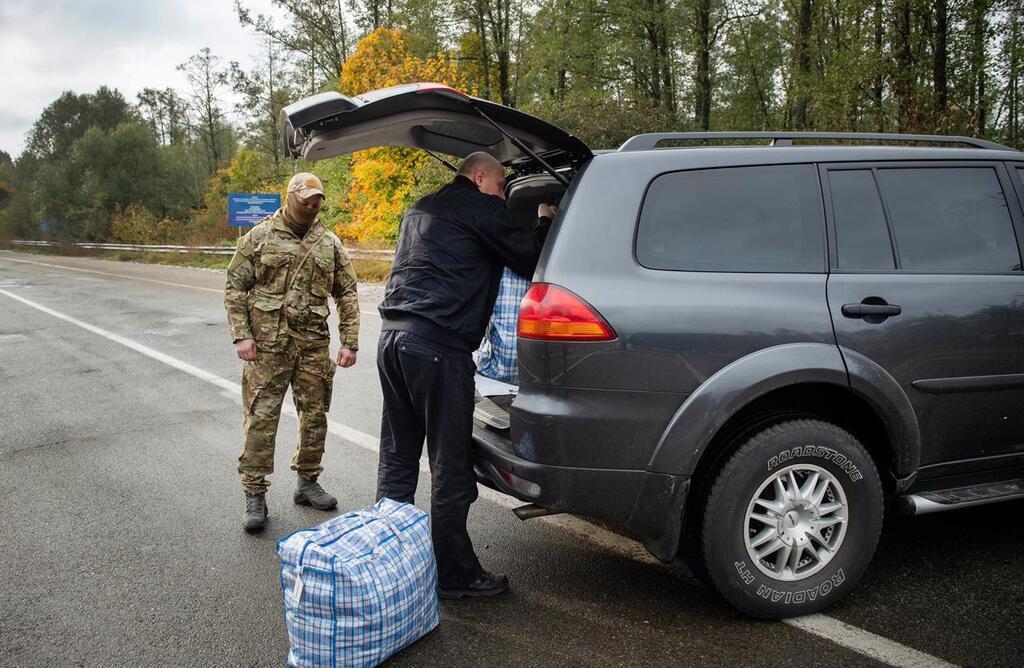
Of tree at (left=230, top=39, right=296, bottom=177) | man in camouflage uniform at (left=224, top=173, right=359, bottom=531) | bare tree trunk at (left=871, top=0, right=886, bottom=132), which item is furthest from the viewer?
tree at (left=230, top=39, right=296, bottom=177)

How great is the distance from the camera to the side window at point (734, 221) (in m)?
2.85

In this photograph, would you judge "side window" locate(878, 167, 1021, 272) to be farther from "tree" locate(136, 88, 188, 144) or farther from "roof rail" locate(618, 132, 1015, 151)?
"tree" locate(136, 88, 188, 144)

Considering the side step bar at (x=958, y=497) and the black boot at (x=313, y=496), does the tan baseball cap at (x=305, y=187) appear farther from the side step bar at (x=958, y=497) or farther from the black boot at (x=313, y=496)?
the side step bar at (x=958, y=497)

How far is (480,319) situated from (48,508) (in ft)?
9.66

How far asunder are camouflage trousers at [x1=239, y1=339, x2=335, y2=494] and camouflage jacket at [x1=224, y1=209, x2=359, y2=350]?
102 mm

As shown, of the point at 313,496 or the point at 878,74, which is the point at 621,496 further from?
the point at 878,74

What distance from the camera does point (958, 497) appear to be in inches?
121

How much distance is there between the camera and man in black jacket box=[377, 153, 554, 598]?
3.01m

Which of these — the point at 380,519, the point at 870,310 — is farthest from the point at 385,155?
the point at 870,310

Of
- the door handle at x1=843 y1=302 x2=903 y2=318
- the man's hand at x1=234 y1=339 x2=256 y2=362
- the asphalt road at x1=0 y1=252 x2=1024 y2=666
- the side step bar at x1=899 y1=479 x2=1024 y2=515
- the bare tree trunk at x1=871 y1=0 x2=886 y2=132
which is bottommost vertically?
the asphalt road at x1=0 y1=252 x2=1024 y2=666

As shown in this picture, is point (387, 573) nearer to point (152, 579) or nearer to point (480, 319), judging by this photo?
point (480, 319)

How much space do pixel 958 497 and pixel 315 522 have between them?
3.02 meters

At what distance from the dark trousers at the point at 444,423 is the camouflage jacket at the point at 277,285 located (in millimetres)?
1062

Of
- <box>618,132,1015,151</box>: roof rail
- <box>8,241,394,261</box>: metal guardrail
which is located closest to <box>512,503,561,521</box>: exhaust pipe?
<box>618,132,1015,151</box>: roof rail
